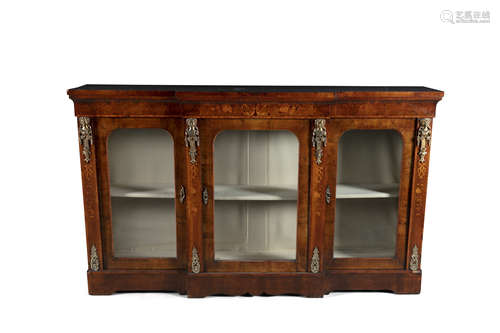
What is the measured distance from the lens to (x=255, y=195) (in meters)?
3.52

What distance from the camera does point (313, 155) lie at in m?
3.31

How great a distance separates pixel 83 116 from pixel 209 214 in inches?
43.1

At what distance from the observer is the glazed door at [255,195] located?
3330 millimetres

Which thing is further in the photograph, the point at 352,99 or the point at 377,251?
the point at 377,251

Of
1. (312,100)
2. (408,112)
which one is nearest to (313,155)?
(312,100)

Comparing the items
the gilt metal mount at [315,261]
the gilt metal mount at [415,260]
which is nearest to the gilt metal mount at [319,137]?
the gilt metal mount at [315,261]

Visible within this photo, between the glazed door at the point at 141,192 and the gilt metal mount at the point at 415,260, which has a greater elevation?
the glazed door at the point at 141,192

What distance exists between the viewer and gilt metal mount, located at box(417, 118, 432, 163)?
3362 millimetres

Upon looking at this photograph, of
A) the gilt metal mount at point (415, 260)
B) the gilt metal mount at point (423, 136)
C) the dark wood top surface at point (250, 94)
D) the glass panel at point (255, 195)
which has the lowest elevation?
the gilt metal mount at point (415, 260)

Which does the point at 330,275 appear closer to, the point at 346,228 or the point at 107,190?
the point at 346,228

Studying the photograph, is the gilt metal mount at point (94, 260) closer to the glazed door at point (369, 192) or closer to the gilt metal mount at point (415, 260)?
the glazed door at point (369, 192)

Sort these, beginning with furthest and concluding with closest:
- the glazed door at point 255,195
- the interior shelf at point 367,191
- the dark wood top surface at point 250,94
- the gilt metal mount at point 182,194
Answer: the interior shelf at point 367,191
the gilt metal mount at point 182,194
the glazed door at point 255,195
the dark wood top surface at point 250,94

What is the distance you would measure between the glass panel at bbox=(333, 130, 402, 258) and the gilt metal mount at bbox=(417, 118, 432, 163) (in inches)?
6.0

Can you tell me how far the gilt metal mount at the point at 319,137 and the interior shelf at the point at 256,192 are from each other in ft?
1.12
